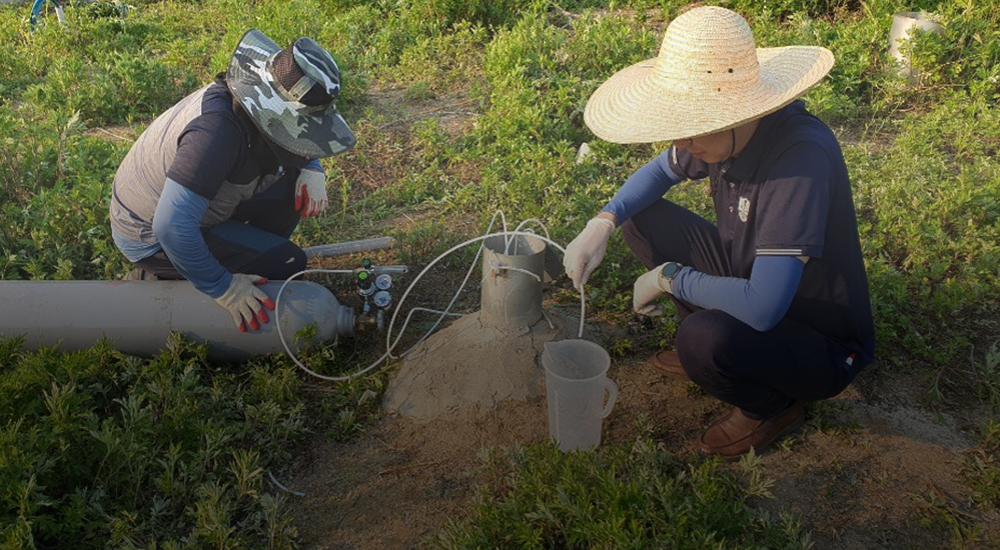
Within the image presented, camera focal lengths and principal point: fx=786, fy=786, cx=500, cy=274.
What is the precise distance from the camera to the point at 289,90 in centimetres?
301

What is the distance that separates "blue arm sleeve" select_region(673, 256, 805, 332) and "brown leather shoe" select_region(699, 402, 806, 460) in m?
0.47

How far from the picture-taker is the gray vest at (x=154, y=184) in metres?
3.16

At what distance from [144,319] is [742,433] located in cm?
241

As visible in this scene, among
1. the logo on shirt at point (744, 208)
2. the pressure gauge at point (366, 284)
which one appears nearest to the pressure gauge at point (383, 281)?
the pressure gauge at point (366, 284)

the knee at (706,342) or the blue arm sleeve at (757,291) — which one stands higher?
the blue arm sleeve at (757,291)

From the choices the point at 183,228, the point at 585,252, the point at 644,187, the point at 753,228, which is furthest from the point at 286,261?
the point at 753,228

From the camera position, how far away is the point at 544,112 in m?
5.10

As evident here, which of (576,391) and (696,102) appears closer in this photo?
(696,102)

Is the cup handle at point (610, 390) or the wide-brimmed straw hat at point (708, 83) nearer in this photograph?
the wide-brimmed straw hat at point (708, 83)

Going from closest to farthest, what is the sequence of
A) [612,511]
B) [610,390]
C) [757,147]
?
[612,511] → [757,147] → [610,390]

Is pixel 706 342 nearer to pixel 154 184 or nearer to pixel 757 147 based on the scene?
pixel 757 147

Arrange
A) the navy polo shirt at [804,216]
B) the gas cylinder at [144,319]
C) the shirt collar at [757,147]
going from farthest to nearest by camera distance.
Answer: the gas cylinder at [144,319]
the shirt collar at [757,147]
the navy polo shirt at [804,216]

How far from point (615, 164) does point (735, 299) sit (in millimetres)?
2468

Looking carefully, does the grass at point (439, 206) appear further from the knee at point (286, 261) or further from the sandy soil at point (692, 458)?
the knee at point (286, 261)
